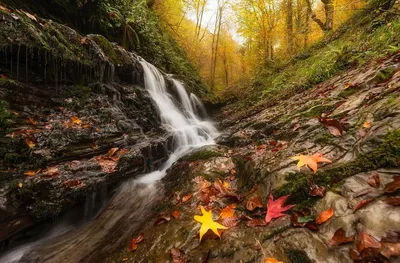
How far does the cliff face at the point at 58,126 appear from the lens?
283cm

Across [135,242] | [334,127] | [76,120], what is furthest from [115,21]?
[334,127]

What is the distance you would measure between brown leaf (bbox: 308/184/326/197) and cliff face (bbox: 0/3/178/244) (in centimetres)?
305

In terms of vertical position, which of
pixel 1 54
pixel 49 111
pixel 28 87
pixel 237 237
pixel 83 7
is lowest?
pixel 237 237

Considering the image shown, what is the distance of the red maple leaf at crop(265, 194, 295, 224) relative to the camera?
5.66 ft

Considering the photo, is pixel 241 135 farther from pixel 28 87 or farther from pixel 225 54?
pixel 225 54

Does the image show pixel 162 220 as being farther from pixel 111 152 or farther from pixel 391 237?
pixel 391 237

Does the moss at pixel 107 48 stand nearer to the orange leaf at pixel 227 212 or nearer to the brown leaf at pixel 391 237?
the orange leaf at pixel 227 212

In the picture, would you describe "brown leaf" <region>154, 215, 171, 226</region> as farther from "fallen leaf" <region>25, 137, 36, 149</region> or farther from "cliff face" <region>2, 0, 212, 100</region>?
"cliff face" <region>2, 0, 212, 100</region>

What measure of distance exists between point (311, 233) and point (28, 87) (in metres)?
4.81

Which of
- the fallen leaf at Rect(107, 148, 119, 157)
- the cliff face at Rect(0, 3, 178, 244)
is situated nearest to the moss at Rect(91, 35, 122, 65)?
the cliff face at Rect(0, 3, 178, 244)

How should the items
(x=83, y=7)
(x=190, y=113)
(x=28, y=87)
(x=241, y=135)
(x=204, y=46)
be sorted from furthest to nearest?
(x=204, y=46)
(x=190, y=113)
(x=83, y=7)
(x=241, y=135)
(x=28, y=87)

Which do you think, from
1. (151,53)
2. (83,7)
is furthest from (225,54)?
(83,7)

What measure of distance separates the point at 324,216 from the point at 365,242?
335mm

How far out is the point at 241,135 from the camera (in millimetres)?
4973
